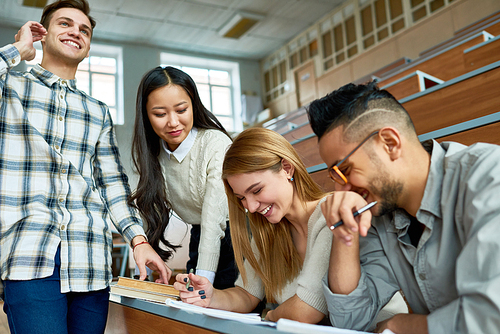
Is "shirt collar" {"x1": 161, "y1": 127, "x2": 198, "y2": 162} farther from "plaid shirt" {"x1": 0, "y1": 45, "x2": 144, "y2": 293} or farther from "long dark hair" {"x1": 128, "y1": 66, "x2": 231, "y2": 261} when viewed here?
A: "plaid shirt" {"x1": 0, "y1": 45, "x2": 144, "y2": 293}

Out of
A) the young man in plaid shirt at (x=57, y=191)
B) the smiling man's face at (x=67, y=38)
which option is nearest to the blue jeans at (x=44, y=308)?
the young man in plaid shirt at (x=57, y=191)

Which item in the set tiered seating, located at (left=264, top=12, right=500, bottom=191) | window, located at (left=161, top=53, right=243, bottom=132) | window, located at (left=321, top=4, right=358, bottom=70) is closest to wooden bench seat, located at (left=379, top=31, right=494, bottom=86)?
tiered seating, located at (left=264, top=12, right=500, bottom=191)

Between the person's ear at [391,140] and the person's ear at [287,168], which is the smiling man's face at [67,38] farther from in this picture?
the person's ear at [391,140]

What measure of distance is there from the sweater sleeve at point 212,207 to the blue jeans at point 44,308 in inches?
13.5

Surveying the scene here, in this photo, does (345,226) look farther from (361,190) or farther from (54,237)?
(54,237)

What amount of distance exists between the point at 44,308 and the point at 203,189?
0.57 meters

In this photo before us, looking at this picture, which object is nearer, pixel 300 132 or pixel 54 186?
pixel 54 186

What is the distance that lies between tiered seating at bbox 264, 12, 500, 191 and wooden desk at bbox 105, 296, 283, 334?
0.77 meters

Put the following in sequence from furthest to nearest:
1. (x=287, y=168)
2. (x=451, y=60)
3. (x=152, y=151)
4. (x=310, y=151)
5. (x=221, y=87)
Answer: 1. (x=221, y=87)
2. (x=451, y=60)
3. (x=310, y=151)
4. (x=152, y=151)
5. (x=287, y=168)

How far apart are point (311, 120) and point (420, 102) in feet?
3.67

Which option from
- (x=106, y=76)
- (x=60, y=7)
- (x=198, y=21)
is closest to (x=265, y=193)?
(x=60, y=7)

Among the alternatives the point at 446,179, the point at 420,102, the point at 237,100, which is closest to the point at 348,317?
the point at 446,179

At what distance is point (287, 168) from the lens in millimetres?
1123

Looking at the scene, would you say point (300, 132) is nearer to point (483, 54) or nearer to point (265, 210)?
point (483, 54)
